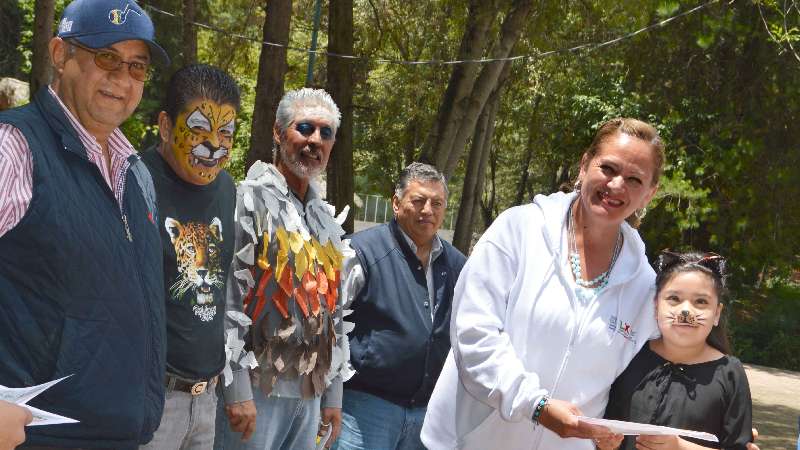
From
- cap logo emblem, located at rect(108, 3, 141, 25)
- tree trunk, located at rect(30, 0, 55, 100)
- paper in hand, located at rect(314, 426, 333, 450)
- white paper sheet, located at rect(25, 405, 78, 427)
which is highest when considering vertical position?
tree trunk, located at rect(30, 0, 55, 100)

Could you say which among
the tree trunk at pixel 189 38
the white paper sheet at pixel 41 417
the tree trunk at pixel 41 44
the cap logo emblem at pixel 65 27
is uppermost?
the tree trunk at pixel 189 38

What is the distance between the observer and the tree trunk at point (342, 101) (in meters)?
12.0

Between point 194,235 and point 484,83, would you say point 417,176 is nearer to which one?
point 194,235

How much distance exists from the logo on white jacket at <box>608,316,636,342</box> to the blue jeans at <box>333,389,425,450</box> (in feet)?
6.50

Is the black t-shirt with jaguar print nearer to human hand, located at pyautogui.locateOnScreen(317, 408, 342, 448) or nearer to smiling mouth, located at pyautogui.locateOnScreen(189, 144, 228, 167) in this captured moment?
smiling mouth, located at pyautogui.locateOnScreen(189, 144, 228, 167)

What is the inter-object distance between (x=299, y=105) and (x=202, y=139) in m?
1.07

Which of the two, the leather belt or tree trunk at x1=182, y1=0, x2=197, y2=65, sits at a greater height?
tree trunk at x1=182, y1=0, x2=197, y2=65

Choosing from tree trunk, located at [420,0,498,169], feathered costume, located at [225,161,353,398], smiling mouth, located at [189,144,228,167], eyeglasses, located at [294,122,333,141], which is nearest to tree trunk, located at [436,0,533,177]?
tree trunk, located at [420,0,498,169]

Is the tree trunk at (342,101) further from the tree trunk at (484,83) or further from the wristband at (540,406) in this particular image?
the wristband at (540,406)

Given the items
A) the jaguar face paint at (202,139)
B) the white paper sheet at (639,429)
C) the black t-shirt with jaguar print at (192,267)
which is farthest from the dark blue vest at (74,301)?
the white paper sheet at (639,429)

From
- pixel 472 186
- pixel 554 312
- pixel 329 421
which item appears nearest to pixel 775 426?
pixel 472 186

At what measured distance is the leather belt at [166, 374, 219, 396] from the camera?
3.82m

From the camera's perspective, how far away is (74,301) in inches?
107

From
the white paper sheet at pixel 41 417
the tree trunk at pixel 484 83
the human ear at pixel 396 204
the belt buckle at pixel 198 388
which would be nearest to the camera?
the white paper sheet at pixel 41 417
